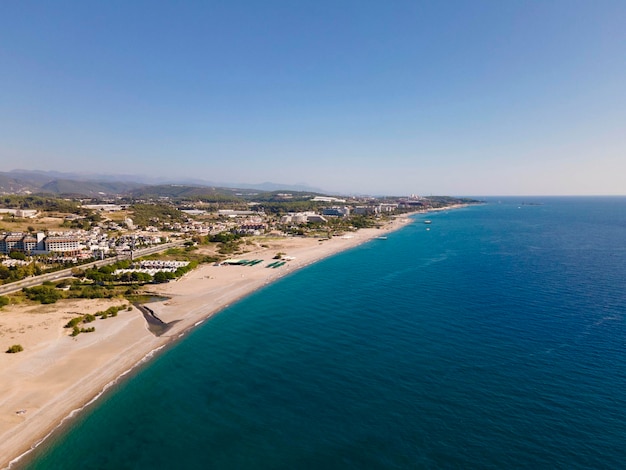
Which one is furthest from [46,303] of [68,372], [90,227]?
[90,227]

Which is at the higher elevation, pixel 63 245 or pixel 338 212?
pixel 338 212

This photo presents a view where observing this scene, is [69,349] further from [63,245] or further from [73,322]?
[63,245]

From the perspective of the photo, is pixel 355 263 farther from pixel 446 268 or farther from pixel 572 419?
pixel 572 419

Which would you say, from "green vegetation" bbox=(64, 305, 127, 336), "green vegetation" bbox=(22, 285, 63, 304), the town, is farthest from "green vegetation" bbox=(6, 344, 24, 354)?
the town

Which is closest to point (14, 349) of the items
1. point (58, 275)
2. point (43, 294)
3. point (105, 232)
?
point (43, 294)

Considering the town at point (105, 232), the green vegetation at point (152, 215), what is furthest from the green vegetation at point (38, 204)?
the green vegetation at point (152, 215)

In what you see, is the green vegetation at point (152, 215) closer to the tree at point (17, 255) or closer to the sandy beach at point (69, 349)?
the tree at point (17, 255)

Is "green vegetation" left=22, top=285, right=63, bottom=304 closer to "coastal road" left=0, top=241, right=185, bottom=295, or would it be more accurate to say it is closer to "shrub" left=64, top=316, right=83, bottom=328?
"coastal road" left=0, top=241, right=185, bottom=295
